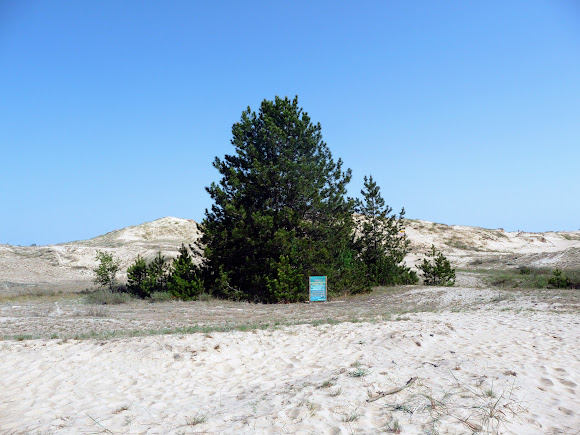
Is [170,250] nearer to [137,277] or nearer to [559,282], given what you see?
[137,277]

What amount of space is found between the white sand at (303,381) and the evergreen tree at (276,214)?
8.74 metres

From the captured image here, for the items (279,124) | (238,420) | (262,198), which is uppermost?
(279,124)

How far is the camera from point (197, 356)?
7.68 metres

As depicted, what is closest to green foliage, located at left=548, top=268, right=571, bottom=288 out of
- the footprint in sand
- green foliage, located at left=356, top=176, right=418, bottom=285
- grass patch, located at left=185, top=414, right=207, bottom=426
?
green foliage, located at left=356, top=176, right=418, bottom=285

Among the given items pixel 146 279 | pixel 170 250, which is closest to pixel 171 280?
pixel 146 279

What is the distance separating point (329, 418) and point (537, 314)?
33.1ft

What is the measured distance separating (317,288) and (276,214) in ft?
13.5

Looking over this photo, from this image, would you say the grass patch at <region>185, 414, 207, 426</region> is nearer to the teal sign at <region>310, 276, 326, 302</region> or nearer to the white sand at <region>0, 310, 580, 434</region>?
the white sand at <region>0, 310, 580, 434</region>

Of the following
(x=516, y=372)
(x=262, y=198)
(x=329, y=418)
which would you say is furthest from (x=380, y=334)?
(x=262, y=198)

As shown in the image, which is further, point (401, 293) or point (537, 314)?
point (401, 293)

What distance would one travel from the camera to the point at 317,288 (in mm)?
18047

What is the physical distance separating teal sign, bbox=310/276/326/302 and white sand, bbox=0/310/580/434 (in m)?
7.85

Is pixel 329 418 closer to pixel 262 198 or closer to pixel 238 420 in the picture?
pixel 238 420

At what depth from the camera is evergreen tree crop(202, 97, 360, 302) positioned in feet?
61.0
